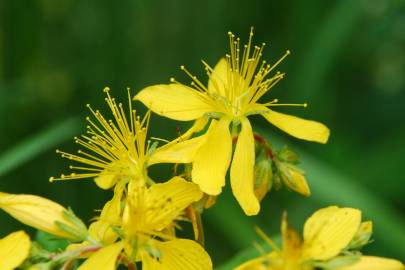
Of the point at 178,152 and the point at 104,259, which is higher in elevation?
the point at 178,152

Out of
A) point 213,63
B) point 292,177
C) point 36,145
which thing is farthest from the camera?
point 213,63

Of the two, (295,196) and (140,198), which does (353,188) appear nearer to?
Answer: (295,196)

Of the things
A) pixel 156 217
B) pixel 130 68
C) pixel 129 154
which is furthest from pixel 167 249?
pixel 130 68

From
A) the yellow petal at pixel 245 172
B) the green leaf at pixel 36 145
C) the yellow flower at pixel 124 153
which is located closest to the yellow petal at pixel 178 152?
Answer: the yellow flower at pixel 124 153

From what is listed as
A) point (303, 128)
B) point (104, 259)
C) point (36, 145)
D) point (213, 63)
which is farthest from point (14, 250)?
point (213, 63)

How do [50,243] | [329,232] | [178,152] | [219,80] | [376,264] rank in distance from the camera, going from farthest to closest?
1. [219,80]
2. [50,243]
3. [178,152]
4. [329,232]
5. [376,264]

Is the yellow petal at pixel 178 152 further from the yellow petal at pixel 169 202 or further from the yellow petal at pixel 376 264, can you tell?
the yellow petal at pixel 376 264

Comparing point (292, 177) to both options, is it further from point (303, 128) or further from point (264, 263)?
point (264, 263)
